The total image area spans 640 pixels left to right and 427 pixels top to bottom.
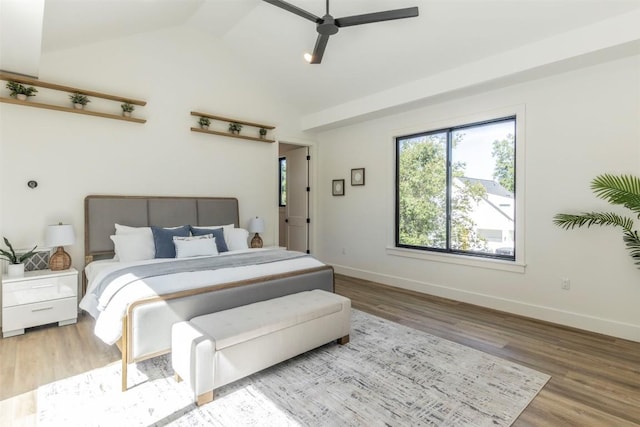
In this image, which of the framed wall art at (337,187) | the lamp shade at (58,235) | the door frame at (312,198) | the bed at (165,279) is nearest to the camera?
the bed at (165,279)

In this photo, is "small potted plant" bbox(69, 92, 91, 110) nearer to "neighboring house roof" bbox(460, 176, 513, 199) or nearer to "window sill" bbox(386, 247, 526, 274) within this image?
"window sill" bbox(386, 247, 526, 274)

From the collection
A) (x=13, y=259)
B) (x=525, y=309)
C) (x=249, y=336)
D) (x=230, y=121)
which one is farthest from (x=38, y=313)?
(x=525, y=309)

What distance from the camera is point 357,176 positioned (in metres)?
5.68

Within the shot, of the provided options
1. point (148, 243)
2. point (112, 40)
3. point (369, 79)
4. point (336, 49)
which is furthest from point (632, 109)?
point (112, 40)

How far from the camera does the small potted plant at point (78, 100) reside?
3820mm

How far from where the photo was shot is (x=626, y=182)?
2.95 meters

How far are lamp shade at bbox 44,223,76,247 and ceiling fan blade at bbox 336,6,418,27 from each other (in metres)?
3.48

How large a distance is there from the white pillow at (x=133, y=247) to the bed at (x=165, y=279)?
0.14 m

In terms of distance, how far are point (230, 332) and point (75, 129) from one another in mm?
3338

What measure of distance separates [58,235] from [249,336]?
263 centimetres

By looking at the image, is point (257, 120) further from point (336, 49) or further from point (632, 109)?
point (632, 109)

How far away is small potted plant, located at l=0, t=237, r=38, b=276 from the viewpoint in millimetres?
3264

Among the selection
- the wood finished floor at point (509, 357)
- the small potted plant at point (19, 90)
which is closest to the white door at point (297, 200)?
the wood finished floor at point (509, 357)

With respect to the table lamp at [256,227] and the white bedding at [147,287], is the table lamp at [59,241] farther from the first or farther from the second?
the table lamp at [256,227]
